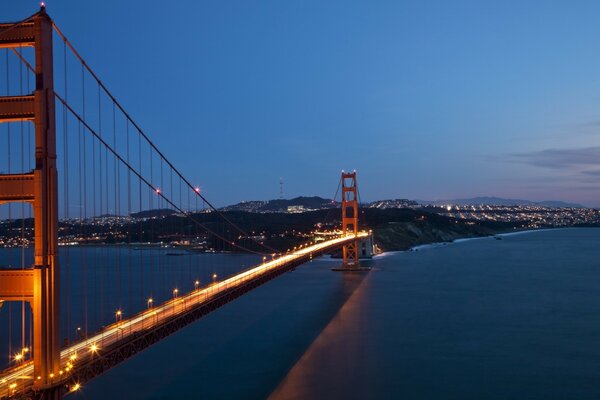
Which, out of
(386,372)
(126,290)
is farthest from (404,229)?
(386,372)

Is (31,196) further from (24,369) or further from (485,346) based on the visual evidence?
(485,346)

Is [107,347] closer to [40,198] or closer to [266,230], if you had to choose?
[40,198]

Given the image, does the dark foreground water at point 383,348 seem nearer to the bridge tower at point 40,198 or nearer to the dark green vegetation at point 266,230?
the bridge tower at point 40,198

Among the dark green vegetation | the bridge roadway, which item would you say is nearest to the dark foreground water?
the bridge roadway

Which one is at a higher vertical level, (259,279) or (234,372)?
(259,279)

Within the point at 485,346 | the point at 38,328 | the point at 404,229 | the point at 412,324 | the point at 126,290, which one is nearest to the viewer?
the point at 38,328

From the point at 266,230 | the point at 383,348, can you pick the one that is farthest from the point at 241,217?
the point at 383,348
